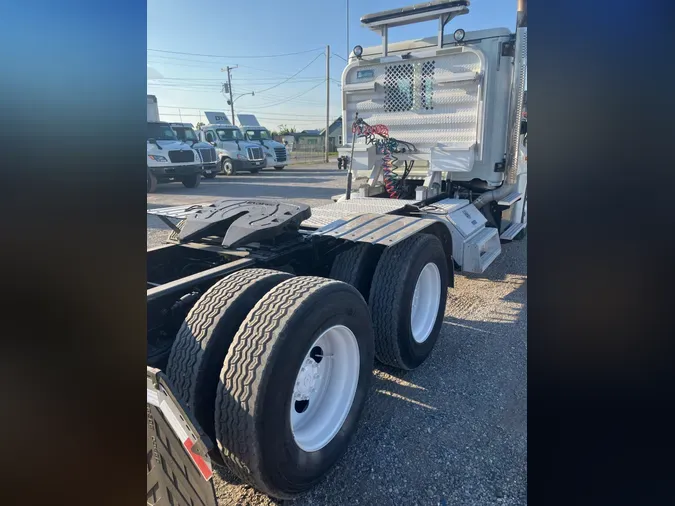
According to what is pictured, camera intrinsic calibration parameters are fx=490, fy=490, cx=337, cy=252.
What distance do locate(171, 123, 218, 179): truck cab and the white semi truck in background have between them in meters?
0.52

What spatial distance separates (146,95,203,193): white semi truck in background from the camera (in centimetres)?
1677

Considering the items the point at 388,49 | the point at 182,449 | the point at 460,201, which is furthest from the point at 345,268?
the point at 388,49

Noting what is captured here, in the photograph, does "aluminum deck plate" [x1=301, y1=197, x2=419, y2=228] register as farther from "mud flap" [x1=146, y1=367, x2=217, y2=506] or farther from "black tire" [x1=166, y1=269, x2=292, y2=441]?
"mud flap" [x1=146, y1=367, x2=217, y2=506]

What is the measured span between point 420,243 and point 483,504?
6.16 ft

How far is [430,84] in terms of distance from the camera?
5.57 metres

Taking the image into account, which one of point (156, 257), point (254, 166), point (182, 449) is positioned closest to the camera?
point (182, 449)

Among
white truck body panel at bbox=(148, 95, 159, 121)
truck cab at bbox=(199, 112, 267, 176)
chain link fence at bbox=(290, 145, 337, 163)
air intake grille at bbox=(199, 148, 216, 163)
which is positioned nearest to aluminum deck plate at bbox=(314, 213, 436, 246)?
white truck body panel at bbox=(148, 95, 159, 121)

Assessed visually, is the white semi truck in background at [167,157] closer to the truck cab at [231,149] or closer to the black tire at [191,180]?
the black tire at [191,180]

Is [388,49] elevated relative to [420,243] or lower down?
elevated

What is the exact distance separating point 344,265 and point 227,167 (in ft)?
66.5

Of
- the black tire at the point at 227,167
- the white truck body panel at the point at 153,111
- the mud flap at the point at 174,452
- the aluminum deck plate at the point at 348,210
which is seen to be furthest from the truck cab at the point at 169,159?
the mud flap at the point at 174,452

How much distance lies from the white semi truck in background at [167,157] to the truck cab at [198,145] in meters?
0.52

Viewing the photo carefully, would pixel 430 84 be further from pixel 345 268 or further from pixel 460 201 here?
pixel 345 268

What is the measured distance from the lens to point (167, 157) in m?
16.9
